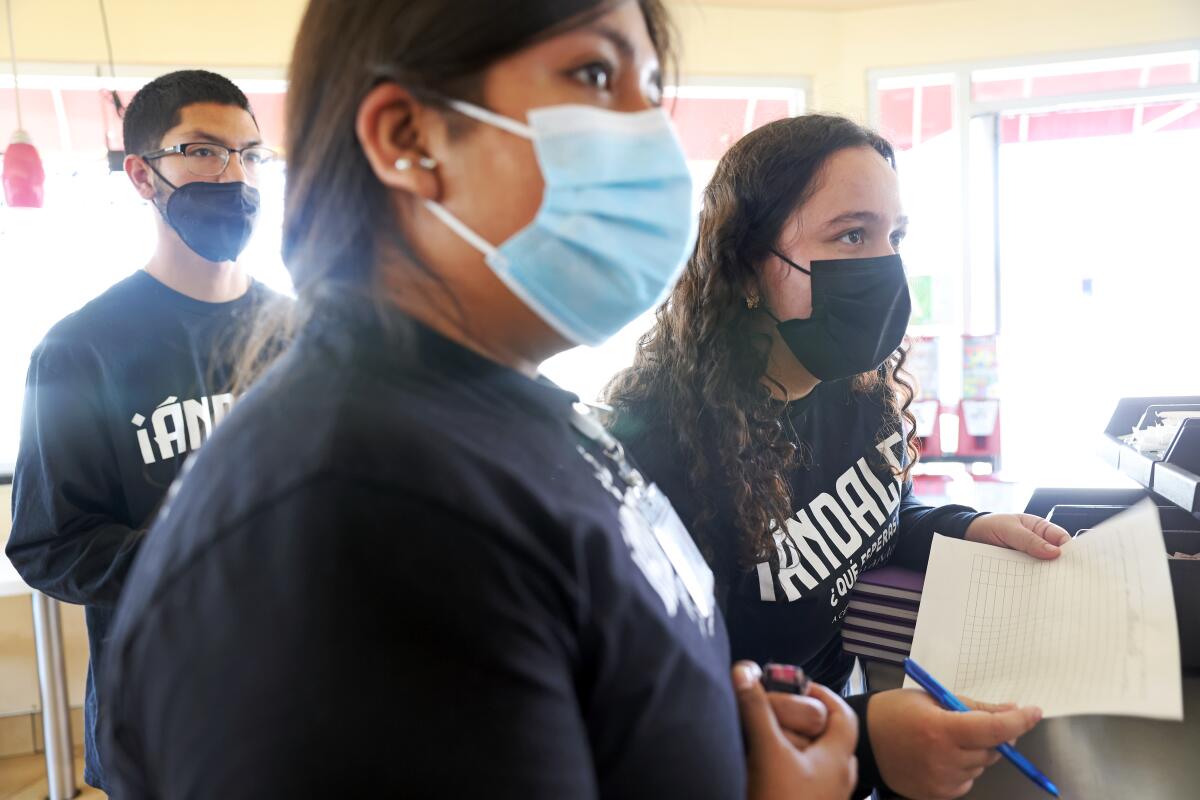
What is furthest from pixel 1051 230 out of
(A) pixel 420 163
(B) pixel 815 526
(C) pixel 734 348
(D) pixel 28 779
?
(D) pixel 28 779

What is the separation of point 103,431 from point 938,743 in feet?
4.49

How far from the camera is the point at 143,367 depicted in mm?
1466

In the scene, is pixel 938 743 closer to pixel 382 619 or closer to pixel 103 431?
pixel 382 619

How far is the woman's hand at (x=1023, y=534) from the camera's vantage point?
3.66 ft

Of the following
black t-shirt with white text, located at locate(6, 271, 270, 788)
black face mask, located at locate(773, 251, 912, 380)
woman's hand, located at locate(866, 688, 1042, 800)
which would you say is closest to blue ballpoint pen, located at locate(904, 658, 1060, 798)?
woman's hand, located at locate(866, 688, 1042, 800)

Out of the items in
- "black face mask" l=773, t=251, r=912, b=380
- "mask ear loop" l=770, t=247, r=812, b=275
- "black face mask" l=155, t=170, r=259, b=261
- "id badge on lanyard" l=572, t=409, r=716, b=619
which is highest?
"black face mask" l=155, t=170, r=259, b=261

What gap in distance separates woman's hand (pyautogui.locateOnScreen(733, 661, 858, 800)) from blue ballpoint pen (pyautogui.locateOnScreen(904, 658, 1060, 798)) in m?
0.19

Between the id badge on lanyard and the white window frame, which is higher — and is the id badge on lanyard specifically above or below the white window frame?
below

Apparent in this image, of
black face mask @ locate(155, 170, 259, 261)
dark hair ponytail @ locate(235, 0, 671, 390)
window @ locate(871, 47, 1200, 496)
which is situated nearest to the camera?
dark hair ponytail @ locate(235, 0, 671, 390)

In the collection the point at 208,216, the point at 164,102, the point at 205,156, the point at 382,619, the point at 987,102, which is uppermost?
the point at 987,102

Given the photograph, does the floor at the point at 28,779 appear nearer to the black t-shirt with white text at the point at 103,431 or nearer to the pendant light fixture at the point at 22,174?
the black t-shirt with white text at the point at 103,431

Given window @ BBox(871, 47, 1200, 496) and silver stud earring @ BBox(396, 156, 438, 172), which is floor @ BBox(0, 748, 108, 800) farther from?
window @ BBox(871, 47, 1200, 496)

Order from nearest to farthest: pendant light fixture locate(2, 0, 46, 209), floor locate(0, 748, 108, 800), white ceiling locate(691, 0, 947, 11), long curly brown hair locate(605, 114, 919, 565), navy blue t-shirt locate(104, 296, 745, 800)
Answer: navy blue t-shirt locate(104, 296, 745, 800)
long curly brown hair locate(605, 114, 919, 565)
pendant light fixture locate(2, 0, 46, 209)
floor locate(0, 748, 108, 800)
white ceiling locate(691, 0, 947, 11)

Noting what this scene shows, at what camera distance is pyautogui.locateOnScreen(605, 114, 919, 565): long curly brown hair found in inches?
48.4
